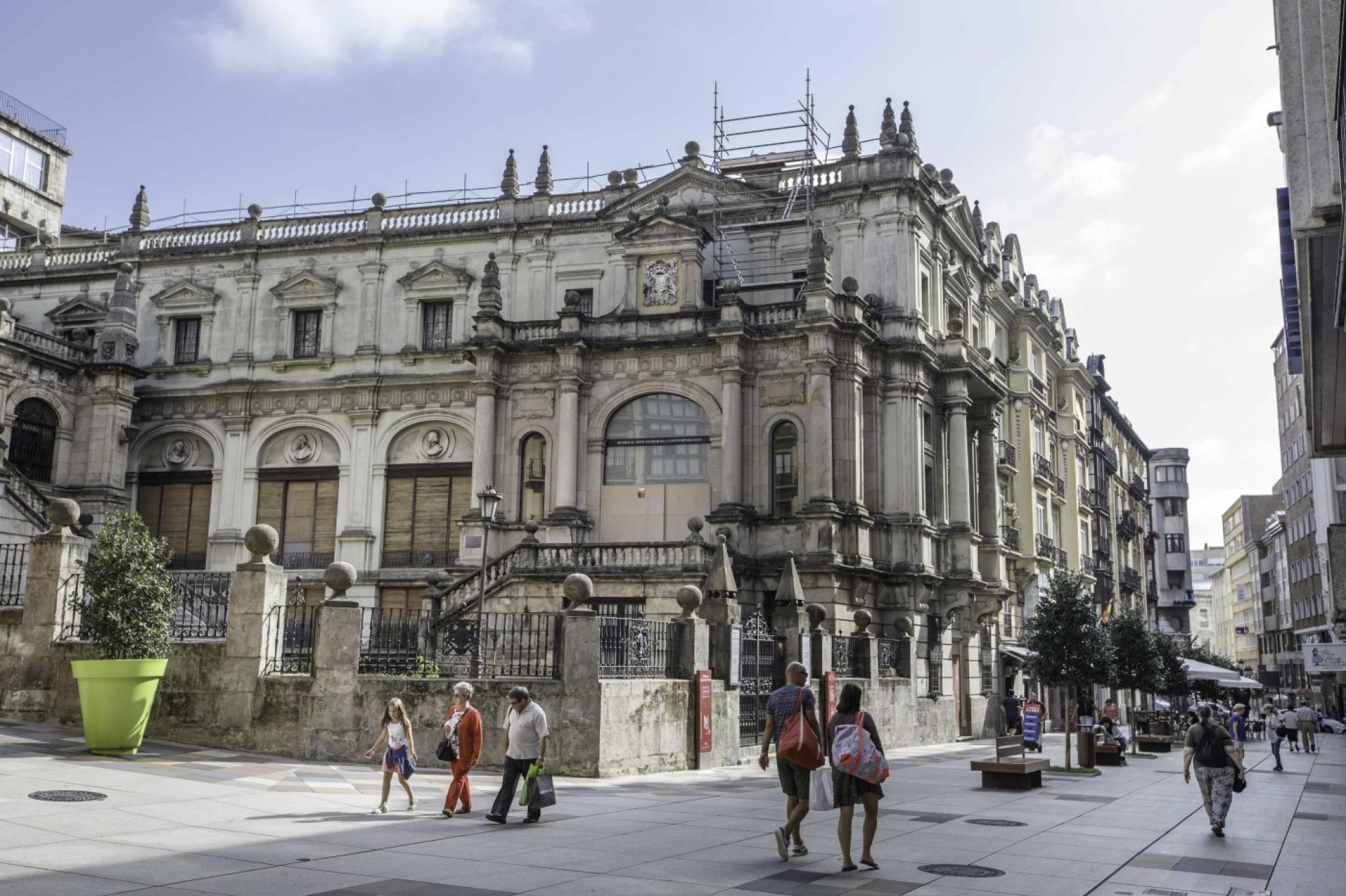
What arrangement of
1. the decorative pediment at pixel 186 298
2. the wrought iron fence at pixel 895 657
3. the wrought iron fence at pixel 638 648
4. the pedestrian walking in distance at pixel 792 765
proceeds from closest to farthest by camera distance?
the pedestrian walking in distance at pixel 792 765
the wrought iron fence at pixel 638 648
the wrought iron fence at pixel 895 657
the decorative pediment at pixel 186 298

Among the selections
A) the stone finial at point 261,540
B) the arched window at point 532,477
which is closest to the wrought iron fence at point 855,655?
the arched window at point 532,477

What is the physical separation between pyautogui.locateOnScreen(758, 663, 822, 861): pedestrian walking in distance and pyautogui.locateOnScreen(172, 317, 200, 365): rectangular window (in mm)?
34211

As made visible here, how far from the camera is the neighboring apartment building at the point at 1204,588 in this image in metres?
157

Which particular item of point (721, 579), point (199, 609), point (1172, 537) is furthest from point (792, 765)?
point (1172, 537)

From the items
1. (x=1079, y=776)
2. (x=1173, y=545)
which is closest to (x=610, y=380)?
(x=1079, y=776)

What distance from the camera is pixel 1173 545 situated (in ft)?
327

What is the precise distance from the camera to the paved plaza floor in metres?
9.38

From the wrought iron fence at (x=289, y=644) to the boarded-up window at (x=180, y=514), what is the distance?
2212 cm

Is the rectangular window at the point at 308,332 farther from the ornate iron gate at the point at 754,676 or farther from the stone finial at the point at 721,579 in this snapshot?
the stone finial at the point at 721,579

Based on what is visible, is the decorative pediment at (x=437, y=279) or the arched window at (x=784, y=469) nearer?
the arched window at (x=784, y=469)

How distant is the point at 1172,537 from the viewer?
99938 mm

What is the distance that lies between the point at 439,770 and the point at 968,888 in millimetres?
9826

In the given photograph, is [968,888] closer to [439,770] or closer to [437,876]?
[437,876]

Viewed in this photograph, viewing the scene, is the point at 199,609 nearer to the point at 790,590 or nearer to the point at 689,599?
the point at 689,599
